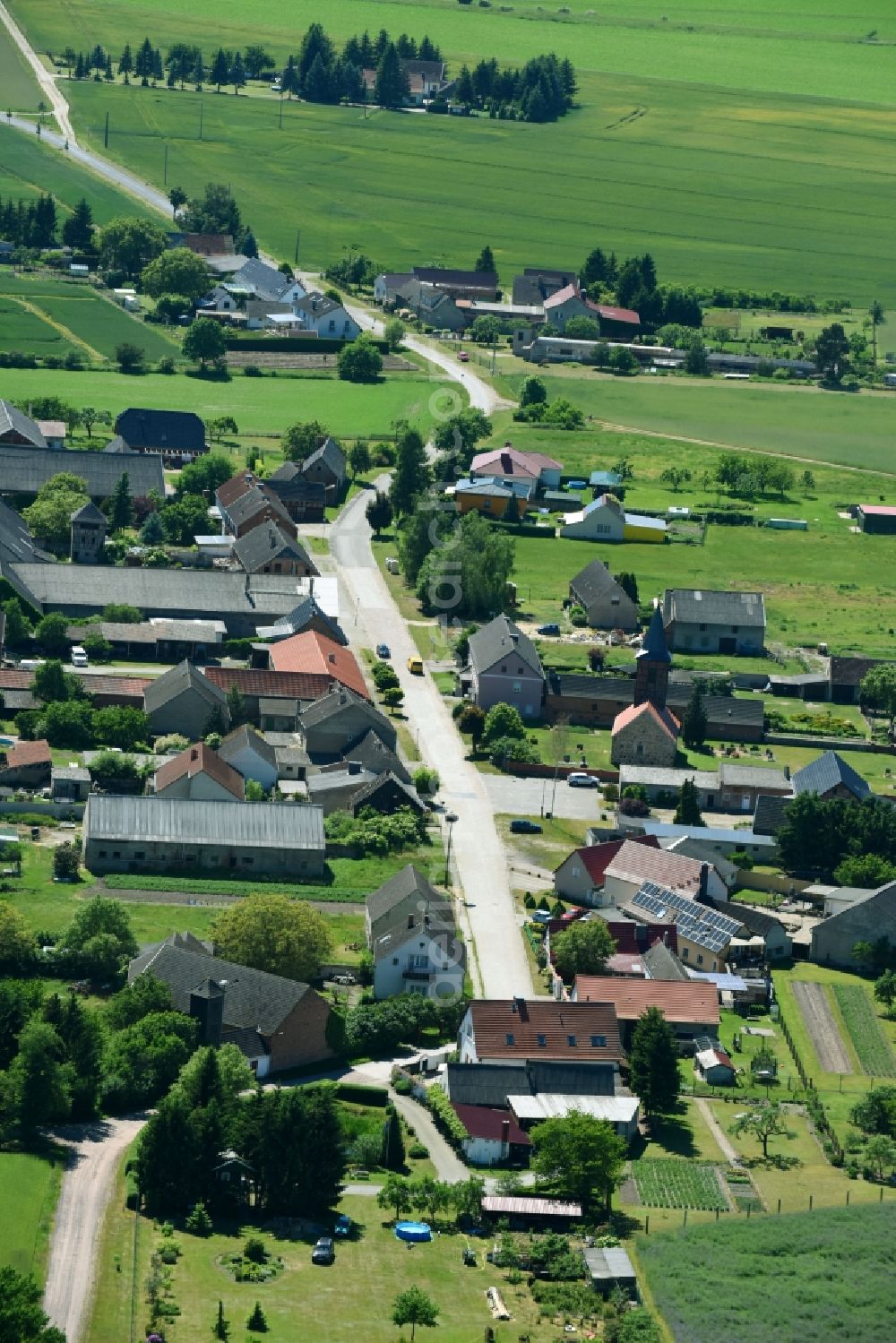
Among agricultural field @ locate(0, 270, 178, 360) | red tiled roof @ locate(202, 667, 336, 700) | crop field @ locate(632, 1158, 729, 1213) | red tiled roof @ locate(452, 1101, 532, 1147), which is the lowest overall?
crop field @ locate(632, 1158, 729, 1213)

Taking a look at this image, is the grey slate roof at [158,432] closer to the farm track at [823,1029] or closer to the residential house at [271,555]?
the residential house at [271,555]

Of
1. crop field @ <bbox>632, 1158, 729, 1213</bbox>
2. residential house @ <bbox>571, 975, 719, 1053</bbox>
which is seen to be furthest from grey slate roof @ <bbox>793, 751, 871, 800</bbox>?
crop field @ <bbox>632, 1158, 729, 1213</bbox>

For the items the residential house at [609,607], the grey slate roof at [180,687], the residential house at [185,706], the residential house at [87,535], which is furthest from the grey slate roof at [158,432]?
the residential house at [185,706]

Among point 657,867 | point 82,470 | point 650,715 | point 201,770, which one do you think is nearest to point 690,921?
point 657,867

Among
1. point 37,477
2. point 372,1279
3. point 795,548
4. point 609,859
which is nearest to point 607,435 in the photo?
point 795,548

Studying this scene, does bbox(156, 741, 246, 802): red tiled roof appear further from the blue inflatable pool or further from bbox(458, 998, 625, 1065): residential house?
the blue inflatable pool

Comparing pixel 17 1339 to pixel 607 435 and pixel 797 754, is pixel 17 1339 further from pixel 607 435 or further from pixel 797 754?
pixel 607 435

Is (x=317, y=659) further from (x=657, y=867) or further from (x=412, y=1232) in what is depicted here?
(x=412, y=1232)
